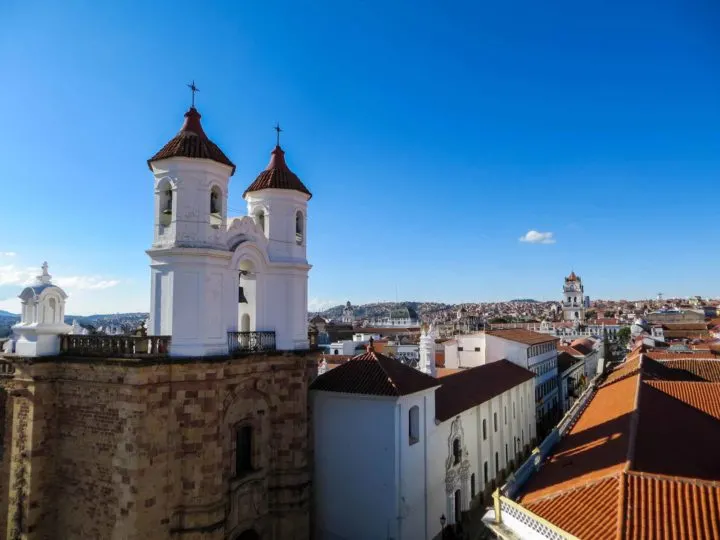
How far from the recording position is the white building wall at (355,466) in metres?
18.6

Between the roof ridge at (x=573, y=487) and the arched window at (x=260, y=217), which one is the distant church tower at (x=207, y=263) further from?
the roof ridge at (x=573, y=487)

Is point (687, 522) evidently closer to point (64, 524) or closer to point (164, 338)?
point (164, 338)

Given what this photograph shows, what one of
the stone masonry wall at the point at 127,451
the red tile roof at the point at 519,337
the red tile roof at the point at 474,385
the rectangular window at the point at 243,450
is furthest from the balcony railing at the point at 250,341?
the red tile roof at the point at 519,337

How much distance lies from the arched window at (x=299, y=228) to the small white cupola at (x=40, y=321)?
8632 millimetres

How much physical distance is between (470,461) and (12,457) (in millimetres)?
19906

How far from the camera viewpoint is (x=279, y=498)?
59.3ft

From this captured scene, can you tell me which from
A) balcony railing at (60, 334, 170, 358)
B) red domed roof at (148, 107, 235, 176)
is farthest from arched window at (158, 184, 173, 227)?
balcony railing at (60, 334, 170, 358)

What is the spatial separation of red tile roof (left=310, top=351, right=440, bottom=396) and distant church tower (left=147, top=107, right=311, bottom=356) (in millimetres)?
2046

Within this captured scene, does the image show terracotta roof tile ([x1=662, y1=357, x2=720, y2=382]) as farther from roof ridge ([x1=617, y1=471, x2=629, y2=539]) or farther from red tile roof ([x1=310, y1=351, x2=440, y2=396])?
roof ridge ([x1=617, y1=471, x2=629, y2=539])

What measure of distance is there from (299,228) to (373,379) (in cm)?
683

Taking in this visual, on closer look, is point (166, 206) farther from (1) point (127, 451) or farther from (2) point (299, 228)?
(1) point (127, 451)

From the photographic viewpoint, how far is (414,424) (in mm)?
20094

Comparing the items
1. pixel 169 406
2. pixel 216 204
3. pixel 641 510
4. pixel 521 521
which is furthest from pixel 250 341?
pixel 641 510

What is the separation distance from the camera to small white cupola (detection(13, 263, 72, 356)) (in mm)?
15781
